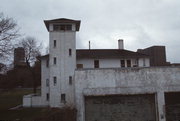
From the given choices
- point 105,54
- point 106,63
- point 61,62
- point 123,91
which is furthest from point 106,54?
point 123,91

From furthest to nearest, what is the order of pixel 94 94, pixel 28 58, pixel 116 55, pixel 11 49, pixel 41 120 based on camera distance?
pixel 28 58 < pixel 116 55 < pixel 11 49 < pixel 94 94 < pixel 41 120

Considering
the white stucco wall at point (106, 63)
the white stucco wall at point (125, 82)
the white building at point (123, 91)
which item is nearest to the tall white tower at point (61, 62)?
the white stucco wall at point (106, 63)

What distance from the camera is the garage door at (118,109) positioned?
24.1 metres

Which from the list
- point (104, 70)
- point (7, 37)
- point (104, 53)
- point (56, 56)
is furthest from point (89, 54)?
point (7, 37)

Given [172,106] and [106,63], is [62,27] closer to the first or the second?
[106,63]

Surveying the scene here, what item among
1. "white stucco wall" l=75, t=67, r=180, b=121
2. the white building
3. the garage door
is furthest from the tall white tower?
the garage door

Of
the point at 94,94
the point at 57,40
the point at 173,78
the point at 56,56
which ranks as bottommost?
the point at 94,94

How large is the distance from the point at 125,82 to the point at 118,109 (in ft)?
9.97

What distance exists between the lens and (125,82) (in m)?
24.3

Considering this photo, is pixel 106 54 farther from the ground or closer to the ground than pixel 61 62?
farther from the ground

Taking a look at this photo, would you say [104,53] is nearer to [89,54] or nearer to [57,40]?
[89,54]

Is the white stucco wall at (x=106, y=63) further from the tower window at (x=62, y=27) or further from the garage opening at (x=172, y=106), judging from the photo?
the garage opening at (x=172, y=106)

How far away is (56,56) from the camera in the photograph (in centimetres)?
3183

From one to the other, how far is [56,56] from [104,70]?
9.87m
